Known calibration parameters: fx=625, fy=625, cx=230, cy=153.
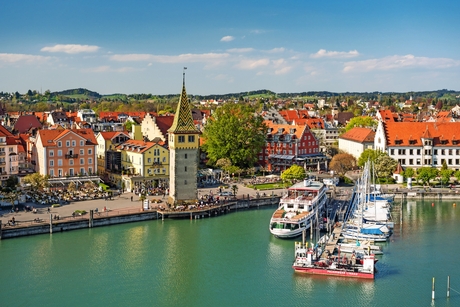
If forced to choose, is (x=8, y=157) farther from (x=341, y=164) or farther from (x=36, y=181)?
(x=341, y=164)

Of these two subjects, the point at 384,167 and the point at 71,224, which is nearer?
the point at 71,224

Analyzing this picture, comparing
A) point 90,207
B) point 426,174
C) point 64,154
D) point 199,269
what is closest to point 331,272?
point 199,269

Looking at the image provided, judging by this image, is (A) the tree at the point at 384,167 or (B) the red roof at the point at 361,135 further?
(B) the red roof at the point at 361,135

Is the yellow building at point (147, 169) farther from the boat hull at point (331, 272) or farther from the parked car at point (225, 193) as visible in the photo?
the boat hull at point (331, 272)

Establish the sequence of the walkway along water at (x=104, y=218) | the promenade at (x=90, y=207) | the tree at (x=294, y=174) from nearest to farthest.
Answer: the walkway along water at (x=104, y=218), the promenade at (x=90, y=207), the tree at (x=294, y=174)

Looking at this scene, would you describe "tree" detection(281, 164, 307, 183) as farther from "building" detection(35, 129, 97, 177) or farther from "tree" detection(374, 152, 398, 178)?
"building" detection(35, 129, 97, 177)

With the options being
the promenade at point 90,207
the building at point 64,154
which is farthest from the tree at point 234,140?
the building at point 64,154
